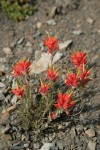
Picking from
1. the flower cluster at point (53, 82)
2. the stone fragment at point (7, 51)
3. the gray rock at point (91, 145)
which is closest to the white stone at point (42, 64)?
the stone fragment at point (7, 51)

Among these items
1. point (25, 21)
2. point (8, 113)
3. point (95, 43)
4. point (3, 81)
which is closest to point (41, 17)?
point (25, 21)

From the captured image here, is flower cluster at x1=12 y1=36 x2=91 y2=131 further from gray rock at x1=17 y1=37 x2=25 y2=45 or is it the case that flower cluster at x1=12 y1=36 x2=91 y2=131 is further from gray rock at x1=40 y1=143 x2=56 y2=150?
gray rock at x1=17 y1=37 x2=25 y2=45

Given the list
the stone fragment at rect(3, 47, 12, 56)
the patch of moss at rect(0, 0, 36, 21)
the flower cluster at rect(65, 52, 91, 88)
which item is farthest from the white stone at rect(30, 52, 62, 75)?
the flower cluster at rect(65, 52, 91, 88)

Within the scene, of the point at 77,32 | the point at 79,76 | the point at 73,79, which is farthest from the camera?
the point at 77,32

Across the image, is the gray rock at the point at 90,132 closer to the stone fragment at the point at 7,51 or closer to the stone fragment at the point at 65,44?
the stone fragment at the point at 65,44

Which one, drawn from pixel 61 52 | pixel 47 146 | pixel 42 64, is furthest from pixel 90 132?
pixel 61 52

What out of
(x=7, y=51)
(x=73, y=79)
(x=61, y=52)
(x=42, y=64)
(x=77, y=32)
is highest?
(x=77, y=32)

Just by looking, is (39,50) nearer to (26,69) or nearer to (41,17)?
(41,17)

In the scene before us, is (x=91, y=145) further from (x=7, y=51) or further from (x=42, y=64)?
(x=7, y=51)
